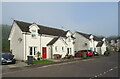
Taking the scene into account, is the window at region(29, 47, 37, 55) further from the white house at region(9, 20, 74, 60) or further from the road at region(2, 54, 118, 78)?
the road at region(2, 54, 118, 78)

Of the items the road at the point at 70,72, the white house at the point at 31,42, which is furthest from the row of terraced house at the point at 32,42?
the road at the point at 70,72

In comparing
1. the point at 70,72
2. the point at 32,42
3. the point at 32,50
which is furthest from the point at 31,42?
the point at 70,72

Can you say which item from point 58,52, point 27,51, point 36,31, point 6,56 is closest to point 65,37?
point 58,52

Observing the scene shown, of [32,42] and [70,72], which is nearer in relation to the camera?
[70,72]

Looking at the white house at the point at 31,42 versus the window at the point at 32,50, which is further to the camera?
the window at the point at 32,50

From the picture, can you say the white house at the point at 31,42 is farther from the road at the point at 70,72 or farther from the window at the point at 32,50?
the road at the point at 70,72

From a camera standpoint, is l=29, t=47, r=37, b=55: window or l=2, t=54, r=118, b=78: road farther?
l=29, t=47, r=37, b=55: window

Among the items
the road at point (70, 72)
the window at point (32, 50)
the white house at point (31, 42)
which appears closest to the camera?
the road at point (70, 72)

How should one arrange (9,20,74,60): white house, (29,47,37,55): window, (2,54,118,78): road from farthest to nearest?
(29,47,37,55): window → (9,20,74,60): white house → (2,54,118,78): road

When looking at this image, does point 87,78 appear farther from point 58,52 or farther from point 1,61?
point 58,52

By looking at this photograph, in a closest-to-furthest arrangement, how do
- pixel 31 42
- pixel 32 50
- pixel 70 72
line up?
1. pixel 70 72
2. pixel 31 42
3. pixel 32 50

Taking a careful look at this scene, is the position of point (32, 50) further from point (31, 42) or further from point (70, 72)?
point (70, 72)

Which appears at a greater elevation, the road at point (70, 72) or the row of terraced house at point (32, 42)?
the row of terraced house at point (32, 42)

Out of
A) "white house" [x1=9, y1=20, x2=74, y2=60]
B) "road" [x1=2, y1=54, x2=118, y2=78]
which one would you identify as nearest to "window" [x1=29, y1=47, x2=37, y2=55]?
"white house" [x1=9, y1=20, x2=74, y2=60]
